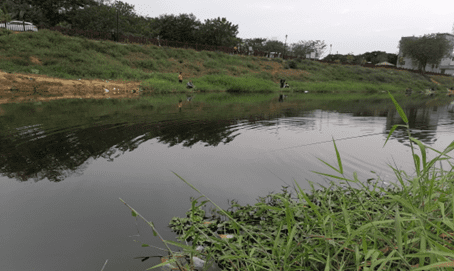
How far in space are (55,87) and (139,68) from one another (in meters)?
12.5

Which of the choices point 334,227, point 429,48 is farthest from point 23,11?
point 429,48

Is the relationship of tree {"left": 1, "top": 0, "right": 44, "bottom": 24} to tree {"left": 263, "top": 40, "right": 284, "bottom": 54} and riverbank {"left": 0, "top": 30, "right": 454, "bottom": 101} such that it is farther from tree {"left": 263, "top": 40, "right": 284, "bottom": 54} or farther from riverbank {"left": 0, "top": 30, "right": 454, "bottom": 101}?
tree {"left": 263, "top": 40, "right": 284, "bottom": 54}

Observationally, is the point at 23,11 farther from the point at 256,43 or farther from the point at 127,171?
the point at 256,43

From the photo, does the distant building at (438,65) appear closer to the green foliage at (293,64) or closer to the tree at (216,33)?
the green foliage at (293,64)

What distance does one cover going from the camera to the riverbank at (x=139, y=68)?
2180cm

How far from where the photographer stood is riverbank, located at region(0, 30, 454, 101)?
21797mm

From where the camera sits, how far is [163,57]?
3784cm

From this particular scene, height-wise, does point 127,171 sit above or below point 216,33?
below

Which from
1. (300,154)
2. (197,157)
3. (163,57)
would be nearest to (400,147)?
(300,154)

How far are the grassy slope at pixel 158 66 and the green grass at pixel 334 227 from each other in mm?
22814

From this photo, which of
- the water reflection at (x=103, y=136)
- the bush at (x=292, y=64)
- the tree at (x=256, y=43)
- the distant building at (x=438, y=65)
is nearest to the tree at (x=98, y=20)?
the bush at (x=292, y=64)

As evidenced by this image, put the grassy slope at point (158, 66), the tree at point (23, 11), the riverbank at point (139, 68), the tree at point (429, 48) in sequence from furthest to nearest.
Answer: the tree at point (429, 48) < the tree at point (23, 11) < the grassy slope at point (158, 66) < the riverbank at point (139, 68)

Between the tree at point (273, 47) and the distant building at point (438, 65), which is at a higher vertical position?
the tree at point (273, 47)

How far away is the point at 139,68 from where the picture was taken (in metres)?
31.3
